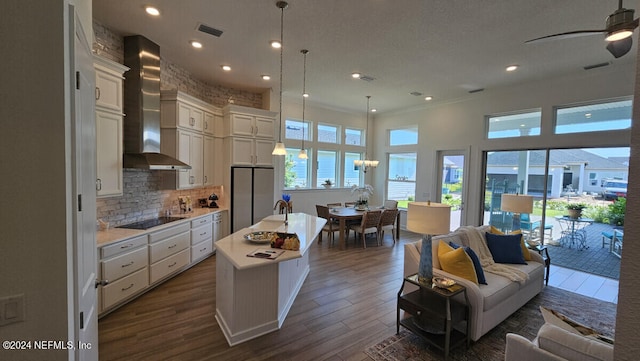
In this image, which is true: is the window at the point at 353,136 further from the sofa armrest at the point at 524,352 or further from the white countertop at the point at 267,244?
the sofa armrest at the point at 524,352

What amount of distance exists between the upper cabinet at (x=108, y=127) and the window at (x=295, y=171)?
4082 mm

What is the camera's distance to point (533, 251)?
151 inches

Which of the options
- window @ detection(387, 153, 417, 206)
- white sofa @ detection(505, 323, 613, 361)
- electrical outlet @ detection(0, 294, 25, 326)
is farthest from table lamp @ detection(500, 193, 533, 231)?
electrical outlet @ detection(0, 294, 25, 326)

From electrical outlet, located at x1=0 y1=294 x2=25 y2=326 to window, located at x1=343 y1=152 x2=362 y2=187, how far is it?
7.53 meters

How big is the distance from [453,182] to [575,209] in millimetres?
2440

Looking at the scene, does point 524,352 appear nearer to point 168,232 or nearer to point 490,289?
point 490,289

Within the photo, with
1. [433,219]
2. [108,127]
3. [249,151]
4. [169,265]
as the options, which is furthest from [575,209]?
[108,127]

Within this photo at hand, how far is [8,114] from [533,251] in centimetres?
529

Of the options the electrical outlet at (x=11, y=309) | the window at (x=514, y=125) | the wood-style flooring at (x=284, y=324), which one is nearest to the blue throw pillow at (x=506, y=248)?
the wood-style flooring at (x=284, y=324)

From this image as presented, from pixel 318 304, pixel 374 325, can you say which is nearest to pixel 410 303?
pixel 374 325

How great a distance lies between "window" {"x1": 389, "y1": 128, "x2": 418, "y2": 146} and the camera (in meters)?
7.85

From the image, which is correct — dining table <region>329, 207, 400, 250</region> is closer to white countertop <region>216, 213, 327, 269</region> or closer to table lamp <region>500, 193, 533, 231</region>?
white countertop <region>216, 213, 327, 269</region>

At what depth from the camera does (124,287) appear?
3.14 meters

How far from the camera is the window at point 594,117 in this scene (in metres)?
4.44
